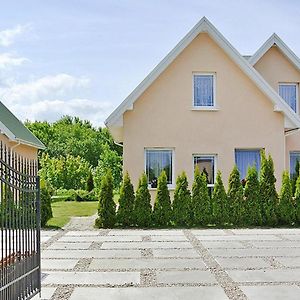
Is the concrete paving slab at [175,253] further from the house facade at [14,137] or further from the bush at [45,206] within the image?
the house facade at [14,137]

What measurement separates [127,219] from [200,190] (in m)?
2.34

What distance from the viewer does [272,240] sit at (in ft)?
38.6

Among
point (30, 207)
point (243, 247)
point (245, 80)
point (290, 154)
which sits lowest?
point (243, 247)

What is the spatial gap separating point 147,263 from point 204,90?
32.7 ft

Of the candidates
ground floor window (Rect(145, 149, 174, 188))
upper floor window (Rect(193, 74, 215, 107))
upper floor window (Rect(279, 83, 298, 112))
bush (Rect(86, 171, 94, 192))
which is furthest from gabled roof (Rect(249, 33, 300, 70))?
bush (Rect(86, 171, 94, 192))

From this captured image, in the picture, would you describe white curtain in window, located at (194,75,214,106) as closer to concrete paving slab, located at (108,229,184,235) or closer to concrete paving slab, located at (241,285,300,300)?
concrete paving slab, located at (108,229,184,235)

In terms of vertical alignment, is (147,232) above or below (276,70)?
below

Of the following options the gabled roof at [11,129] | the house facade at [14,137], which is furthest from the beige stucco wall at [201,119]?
the gabled roof at [11,129]

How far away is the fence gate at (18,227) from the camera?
220 inches

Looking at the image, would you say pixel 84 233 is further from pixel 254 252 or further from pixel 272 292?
pixel 272 292

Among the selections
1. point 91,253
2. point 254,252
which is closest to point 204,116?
point 254,252

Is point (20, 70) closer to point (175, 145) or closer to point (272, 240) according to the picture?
point (175, 145)

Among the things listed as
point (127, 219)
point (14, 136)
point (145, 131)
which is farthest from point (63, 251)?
point (14, 136)

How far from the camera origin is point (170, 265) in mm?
8547
